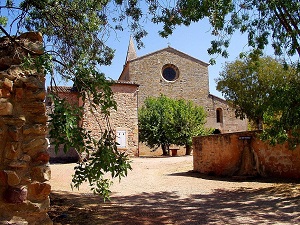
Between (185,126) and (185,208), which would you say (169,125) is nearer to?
(185,126)

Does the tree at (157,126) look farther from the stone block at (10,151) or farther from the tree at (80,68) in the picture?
the stone block at (10,151)

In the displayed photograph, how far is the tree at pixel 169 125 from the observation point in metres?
25.1

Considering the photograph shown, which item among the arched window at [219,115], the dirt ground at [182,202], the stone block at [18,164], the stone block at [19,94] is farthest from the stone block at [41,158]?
the arched window at [219,115]

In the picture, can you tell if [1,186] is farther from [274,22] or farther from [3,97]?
[274,22]

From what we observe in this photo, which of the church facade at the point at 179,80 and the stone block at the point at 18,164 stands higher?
the church facade at the point at 179,80

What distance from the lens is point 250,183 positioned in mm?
10930

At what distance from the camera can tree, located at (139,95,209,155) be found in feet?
82.4

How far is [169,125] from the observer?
25.2m

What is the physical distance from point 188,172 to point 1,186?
38.0 feet

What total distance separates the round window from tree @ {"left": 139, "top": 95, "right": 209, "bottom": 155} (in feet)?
25.1

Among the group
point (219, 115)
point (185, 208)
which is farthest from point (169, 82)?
point (185, 208)

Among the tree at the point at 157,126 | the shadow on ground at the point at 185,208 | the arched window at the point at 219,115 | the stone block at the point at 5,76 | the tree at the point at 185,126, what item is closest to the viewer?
the stone block at the point at 5,76

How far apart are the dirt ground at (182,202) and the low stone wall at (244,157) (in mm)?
588

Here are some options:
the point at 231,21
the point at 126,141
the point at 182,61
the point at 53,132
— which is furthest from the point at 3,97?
the point at 182,61
